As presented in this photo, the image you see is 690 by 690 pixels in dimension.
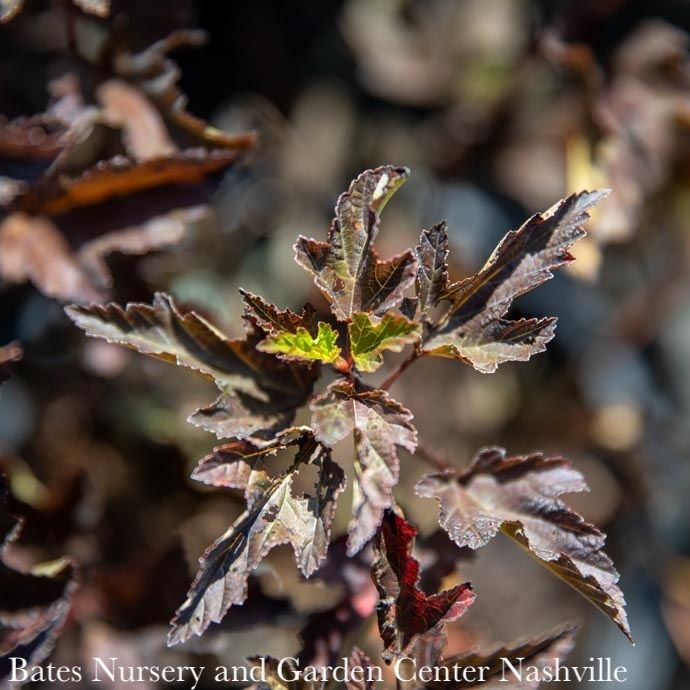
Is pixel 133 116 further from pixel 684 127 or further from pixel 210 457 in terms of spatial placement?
pixel 684 127

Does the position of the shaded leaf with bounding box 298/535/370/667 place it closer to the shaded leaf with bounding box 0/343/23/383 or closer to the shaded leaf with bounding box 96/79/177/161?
the shaded leaf with bounding box 0/343/23/383

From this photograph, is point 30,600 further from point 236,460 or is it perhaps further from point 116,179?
point 116,179

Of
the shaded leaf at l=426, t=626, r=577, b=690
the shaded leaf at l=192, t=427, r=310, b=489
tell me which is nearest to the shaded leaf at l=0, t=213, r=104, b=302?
the shaded leaf at l=192, t=427, r=310, b=489

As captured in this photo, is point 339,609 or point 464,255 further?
point 464,255

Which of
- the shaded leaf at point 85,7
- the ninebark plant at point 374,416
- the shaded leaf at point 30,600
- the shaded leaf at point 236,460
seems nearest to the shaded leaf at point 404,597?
the ninebark plant at point 374,416

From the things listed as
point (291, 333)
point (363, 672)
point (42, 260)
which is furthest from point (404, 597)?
point (42, 260)

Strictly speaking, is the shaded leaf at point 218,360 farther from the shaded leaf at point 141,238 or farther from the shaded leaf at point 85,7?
the shaded leaf at point 85,7
